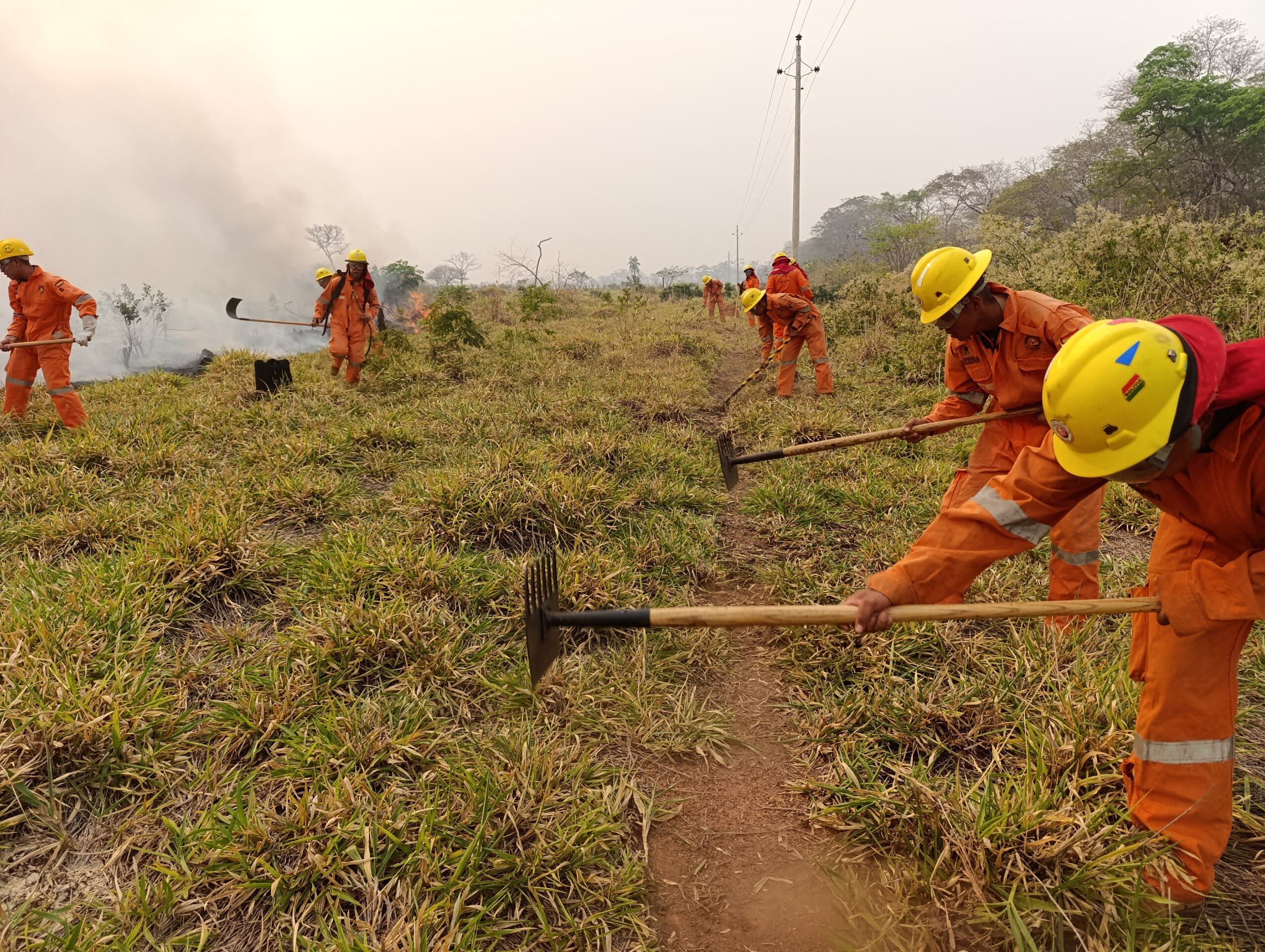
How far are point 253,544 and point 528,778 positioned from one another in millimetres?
2205

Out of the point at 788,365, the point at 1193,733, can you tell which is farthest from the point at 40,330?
the point at 1193,733

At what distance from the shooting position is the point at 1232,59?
1941 centimetres

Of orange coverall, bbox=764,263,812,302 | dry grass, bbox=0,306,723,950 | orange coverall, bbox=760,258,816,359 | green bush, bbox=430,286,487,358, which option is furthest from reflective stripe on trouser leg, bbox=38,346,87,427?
orange coverall, bbox=764,263,812,302

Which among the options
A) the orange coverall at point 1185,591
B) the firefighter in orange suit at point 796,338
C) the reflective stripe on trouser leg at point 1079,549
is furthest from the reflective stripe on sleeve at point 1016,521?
the firefighter in orange suit at point 796,338

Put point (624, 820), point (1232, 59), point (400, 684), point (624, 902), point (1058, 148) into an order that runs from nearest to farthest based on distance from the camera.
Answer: point (624, 902), point (624, 820), point (400, 684), point (1232, 59), point (1058, 148)

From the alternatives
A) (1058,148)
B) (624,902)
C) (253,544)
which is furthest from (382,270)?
(624,902)

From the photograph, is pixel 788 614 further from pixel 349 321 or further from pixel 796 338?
pixel 349 321

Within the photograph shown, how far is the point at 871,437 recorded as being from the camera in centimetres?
351

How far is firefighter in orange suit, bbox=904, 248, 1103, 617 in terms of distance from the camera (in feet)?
9.12

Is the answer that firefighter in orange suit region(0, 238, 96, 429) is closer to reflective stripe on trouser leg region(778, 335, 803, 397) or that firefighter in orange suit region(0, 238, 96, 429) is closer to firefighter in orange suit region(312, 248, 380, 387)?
firefighter in orange suit region(312, 248, 380, 387)

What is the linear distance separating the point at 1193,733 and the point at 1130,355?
107 cm

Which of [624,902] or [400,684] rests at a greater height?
[400,684]

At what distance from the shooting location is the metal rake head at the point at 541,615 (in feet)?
6.49

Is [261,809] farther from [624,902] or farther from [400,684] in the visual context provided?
[624,902]
